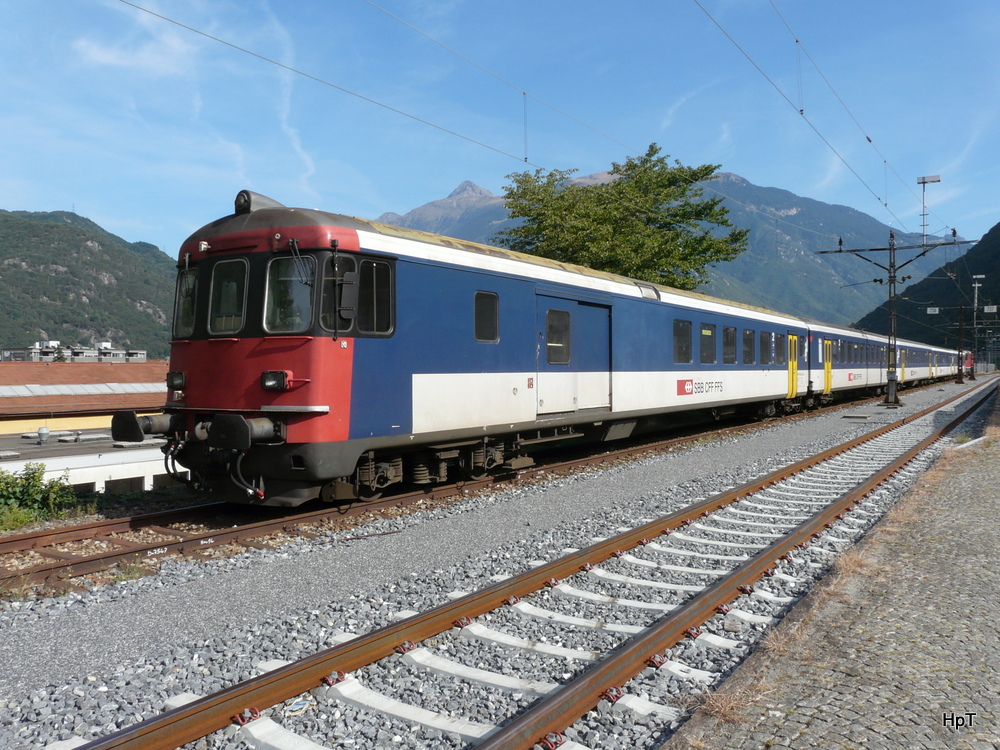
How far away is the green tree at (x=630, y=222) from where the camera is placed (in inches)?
1008

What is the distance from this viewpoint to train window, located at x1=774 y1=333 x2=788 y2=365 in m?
19.8

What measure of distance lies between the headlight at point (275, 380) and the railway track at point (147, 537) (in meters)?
1.41

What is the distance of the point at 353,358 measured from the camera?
7.50m

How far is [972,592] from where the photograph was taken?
5.24 metres

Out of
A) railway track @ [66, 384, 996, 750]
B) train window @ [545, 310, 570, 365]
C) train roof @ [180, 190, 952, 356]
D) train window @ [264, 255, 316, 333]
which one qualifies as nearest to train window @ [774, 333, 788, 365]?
train window @ [545, 310, 570, 365]

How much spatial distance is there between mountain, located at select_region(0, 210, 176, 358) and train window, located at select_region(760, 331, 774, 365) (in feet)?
354

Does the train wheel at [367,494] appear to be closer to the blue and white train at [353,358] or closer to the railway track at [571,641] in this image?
the blue and white train at [353,358]

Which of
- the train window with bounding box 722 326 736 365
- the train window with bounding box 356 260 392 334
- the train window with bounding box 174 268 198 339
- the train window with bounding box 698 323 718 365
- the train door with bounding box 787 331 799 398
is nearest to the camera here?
the train window with bounding box 356 260 392 334

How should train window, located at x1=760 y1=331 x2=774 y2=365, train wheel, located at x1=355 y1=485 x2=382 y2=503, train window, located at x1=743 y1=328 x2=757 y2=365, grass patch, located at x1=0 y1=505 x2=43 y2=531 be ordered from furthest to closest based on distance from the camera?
train window, located at x1=760 y1=331 x2=774 y2=365 < train window, located at x1=743 y1=328 x2=757 y2=365 < train wheel, located at x1=355 y1=485 x2=382 y2=503 < grass patch, located at x1=0 y1=505 x2=43 y2=531

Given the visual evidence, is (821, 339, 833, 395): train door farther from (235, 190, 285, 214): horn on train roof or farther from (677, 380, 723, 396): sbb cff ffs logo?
(235, 190, 285, 214): horn on train roof

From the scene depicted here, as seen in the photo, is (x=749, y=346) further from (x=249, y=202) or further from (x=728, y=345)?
(x=249, y=202)

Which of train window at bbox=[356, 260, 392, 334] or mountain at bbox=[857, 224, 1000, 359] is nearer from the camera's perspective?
train window at bbox=[356, 260, 392, 334]

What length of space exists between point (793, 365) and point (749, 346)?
409 cm

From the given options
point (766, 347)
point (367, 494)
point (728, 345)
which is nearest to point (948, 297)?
point (766, 347)
